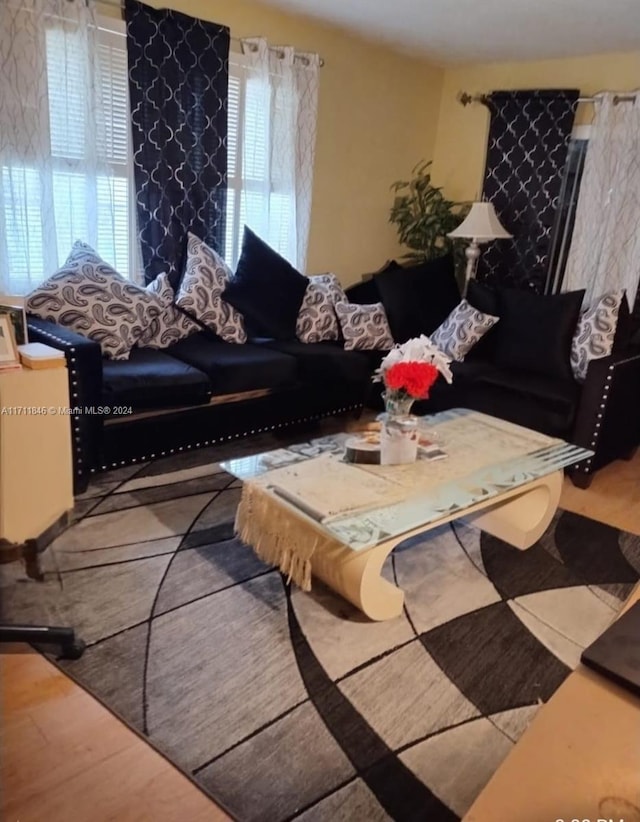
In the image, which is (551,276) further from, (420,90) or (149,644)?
(149,644)

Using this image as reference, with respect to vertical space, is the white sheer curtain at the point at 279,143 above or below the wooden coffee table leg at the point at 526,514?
above

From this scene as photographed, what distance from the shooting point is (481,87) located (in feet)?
15.2

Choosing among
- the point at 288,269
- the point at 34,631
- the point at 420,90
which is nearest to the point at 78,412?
the point at 34,631

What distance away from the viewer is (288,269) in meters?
3.82

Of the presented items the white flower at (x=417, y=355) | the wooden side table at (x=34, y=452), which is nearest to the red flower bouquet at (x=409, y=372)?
the white flower at (x=417, y=355)

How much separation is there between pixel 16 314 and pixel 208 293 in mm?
1266

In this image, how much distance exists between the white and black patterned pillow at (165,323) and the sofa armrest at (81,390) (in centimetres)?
61

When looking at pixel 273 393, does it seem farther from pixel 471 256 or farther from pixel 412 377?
pixel 471 256

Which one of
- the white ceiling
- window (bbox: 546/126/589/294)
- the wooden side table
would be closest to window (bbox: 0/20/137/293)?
the wooden side table

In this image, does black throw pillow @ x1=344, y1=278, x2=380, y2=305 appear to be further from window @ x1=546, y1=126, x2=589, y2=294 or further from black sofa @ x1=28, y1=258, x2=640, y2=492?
window @ x1=546, y1=126, x2=589, y2=294

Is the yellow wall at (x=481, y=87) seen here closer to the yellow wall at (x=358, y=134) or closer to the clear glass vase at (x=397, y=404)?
the yellow wall at (x=358, y=134)

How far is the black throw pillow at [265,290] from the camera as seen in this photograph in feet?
11.8

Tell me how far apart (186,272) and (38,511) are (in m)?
1.79

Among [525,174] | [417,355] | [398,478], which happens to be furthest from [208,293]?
[525,174]
